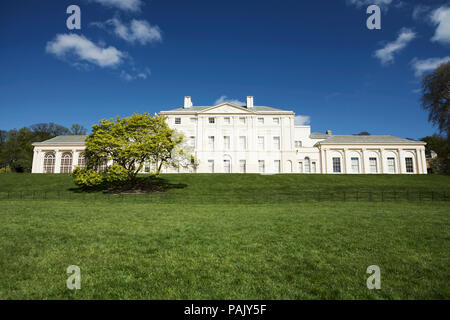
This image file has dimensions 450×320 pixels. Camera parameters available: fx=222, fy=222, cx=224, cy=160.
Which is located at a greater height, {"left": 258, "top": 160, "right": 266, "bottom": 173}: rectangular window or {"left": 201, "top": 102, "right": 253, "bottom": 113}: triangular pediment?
{"left": 201, "top": 102, "right": 253, "bottom": 113}: triangular pediment

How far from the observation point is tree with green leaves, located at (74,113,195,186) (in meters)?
22.9

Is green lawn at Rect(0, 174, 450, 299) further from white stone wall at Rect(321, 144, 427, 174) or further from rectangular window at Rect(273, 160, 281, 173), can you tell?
white stone wall at Rect(321, 144, 427, 174)

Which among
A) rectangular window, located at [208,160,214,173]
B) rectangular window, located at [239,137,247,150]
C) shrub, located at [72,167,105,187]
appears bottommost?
shrub, located at [72,167,105,187]

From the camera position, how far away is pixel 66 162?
160ft

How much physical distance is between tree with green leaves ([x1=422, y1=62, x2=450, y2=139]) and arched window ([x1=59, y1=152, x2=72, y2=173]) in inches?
2491

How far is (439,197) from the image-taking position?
20.3 meters

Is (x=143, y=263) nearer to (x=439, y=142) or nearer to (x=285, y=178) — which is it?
(x=285, y=178)

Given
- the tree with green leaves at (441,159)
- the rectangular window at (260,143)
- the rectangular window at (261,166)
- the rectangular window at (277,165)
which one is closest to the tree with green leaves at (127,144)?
the rectangular window at (261,166)

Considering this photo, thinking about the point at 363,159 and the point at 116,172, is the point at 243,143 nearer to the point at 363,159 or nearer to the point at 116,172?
the point at 363,159

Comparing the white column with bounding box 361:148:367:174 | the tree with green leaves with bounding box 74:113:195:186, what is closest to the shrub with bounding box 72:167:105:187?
the tree with green leaves with bounding box 74:113:195:186

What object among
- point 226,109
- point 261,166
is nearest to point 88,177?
point 226,109
